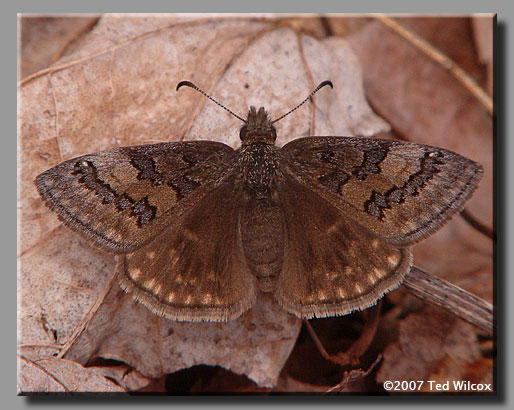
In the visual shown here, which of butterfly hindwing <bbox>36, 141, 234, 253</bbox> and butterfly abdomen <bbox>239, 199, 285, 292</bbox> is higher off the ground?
butterfly hindwing <bbox>36, 141, 234, 253</bbox>

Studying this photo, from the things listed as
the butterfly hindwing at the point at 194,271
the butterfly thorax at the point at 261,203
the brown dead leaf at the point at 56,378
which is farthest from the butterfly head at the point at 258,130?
the brown dead leaf at the point at 56,378

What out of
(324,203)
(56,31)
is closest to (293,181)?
(324,203)

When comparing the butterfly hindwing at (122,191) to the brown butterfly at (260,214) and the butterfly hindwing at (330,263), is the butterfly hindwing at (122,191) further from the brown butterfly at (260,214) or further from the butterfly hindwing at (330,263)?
the butterfly hindwing at (330,263)

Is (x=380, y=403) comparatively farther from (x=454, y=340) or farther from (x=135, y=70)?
(x=135, y=70)

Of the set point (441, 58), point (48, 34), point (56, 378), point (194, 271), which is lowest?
point (56, 378)

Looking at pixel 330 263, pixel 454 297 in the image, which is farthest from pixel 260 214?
pixel 454 297

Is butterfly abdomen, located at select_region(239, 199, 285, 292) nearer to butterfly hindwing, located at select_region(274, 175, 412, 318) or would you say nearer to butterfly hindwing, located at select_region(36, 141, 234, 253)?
butterfly hindwing, located at select_region(274, 175, 412, 318)

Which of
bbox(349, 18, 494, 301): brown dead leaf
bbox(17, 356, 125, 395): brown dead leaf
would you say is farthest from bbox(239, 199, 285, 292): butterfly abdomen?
bbox(349, 18, 494, 301): brown dead leaf

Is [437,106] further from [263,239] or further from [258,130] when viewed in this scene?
[263,239]
